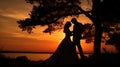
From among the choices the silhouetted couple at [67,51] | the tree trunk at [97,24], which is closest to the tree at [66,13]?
the tree trunk at [97,24]

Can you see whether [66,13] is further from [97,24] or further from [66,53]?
[66,53]

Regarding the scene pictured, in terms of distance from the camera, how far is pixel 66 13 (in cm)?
2281

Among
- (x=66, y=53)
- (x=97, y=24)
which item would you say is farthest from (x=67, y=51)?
(x=97, y=24)

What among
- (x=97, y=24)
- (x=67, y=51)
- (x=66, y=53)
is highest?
(x=97, y=24)

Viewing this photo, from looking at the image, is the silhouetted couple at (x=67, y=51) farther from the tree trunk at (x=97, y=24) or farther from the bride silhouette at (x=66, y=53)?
the tree trunk at (x=97, y=24)

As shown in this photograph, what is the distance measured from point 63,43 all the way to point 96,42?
475 cm

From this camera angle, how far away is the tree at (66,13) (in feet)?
69.4

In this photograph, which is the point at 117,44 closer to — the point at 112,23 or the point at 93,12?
the point at 112,23

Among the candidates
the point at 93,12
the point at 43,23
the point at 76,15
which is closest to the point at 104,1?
the point at 93,12

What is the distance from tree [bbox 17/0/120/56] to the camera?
21156 millimetres

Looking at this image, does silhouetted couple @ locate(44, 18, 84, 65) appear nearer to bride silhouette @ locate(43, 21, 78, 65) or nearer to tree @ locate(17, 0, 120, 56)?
bride silhouette @ locate(43, 21, 78, 65)

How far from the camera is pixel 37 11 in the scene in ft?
72.2

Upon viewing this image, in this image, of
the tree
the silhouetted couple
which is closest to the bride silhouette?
the silhouetted couple

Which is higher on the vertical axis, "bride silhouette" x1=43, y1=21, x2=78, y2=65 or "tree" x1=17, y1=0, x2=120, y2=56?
"tree" x1=17, y1=0, x2=120, y2=56
